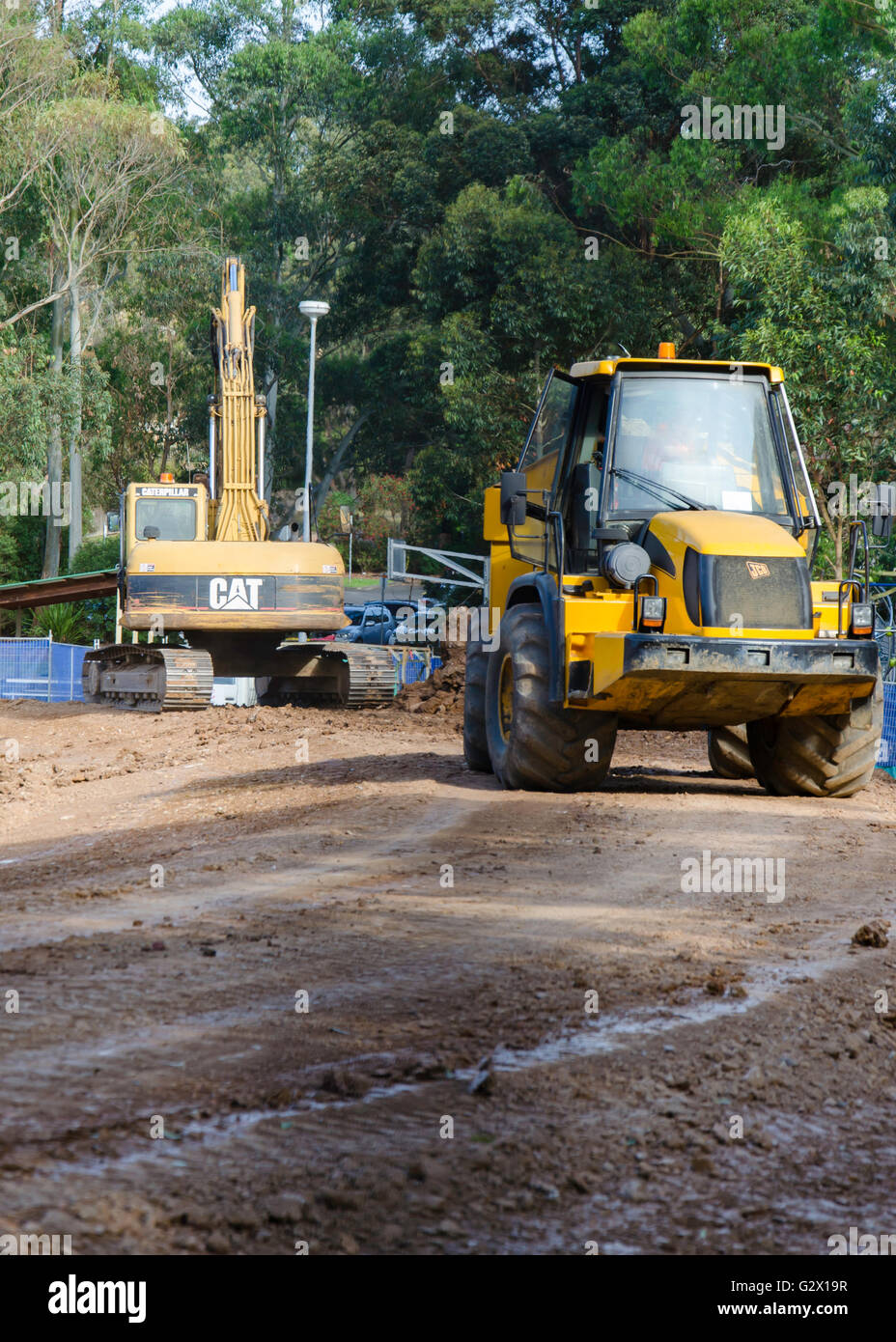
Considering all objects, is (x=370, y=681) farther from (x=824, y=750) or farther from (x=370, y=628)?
(x=370, y=628)

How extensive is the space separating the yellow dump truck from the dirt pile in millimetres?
9178

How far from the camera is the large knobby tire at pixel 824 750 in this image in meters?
11.4

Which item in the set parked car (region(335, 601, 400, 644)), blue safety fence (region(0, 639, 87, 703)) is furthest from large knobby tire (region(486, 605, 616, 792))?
parked car (region(335, 601, 400, 644))

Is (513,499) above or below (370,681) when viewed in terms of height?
above

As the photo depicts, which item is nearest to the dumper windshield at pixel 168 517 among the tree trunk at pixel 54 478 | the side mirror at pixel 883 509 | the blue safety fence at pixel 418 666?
the blue safety fence at pixel 418 666

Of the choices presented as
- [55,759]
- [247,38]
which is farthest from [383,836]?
[247,38]

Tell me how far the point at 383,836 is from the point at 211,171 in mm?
47244

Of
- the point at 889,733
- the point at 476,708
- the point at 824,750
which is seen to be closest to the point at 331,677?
the point at 889,733

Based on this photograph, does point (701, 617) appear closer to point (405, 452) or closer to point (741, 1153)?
point (741, 1153)

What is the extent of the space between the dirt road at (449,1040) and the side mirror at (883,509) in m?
2.14

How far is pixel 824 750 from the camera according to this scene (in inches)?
460

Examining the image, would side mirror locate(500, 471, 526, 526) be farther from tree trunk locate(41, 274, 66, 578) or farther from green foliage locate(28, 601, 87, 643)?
tree trunk locate(41, 274, 66, 578)

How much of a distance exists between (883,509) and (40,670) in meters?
23.9

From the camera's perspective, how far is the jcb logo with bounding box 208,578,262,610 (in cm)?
2088
